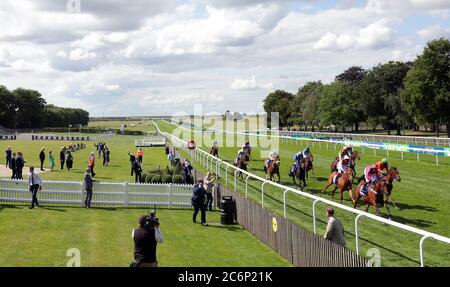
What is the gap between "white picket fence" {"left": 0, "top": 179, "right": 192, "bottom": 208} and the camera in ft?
55.5

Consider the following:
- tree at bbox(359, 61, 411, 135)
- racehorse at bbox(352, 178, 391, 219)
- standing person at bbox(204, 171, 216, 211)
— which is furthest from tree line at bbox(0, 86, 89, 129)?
racehorse at bbox(352, 178, 391, 219)

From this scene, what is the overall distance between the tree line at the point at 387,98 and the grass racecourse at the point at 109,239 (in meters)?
40.1

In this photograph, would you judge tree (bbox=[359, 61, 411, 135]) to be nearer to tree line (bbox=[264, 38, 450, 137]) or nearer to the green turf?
tree line (bbox=[264, 38, 450, 137])

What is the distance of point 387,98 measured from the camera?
66.3 meters

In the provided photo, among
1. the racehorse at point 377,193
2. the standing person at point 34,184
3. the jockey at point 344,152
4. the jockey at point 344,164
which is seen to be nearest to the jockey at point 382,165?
the racehorse at point 377,193

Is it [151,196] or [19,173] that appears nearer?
[151,196]

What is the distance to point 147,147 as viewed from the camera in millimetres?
55875

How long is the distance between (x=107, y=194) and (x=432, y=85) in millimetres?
41172

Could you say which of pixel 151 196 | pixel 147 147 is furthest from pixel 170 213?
pixel 147 147

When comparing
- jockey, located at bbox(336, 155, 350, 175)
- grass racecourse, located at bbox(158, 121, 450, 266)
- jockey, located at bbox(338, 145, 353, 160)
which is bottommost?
grass racecourse, located at bbox(158, 121, 450, 266)

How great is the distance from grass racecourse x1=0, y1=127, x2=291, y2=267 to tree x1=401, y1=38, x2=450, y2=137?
130 feet

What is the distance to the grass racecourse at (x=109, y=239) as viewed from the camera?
1027cm

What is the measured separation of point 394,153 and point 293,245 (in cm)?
2506
